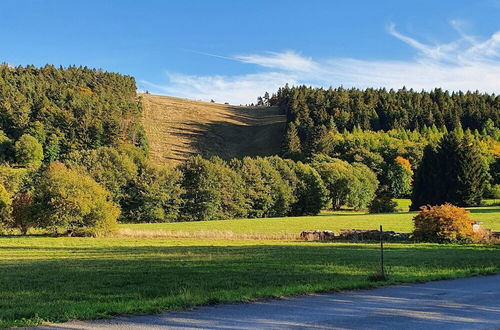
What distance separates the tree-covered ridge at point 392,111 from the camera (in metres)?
146

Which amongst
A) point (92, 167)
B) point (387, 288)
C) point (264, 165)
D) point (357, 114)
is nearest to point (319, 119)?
point (357, 114)

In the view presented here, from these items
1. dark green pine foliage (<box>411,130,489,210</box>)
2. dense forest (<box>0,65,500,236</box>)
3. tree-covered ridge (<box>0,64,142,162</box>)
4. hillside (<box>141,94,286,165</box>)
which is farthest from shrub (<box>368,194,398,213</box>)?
tree-covered ridge (<box>0,64,142,162</box>)

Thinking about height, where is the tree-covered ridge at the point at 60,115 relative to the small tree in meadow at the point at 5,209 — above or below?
above

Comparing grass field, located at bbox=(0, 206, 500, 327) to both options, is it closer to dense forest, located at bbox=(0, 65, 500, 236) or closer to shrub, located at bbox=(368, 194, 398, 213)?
dense forest, located at bbox=(0, 65, 500, 236)

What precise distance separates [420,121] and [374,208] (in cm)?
7495

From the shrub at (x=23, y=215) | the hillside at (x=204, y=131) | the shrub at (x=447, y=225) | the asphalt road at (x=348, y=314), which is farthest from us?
the hillside at (x=204, y=131)

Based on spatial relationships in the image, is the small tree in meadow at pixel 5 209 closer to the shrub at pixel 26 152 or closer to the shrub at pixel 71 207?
the shrub at pixel 71 207

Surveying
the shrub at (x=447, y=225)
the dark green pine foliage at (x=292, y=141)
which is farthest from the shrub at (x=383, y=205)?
A: the shrub at (x=447, y=225)

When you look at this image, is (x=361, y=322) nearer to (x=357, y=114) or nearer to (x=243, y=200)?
(x=243, y=200)

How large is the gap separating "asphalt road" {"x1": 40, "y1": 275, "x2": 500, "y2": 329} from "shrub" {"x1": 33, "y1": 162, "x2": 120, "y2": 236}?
116 ft

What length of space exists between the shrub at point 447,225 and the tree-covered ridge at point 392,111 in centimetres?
9855

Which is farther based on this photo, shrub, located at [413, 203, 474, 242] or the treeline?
the treeline

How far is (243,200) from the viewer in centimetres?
7919

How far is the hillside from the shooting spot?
13988cm
